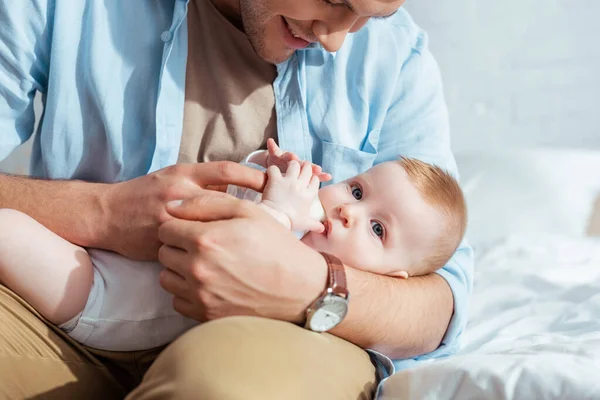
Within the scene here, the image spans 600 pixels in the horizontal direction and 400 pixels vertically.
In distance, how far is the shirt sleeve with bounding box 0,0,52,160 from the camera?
1.53m

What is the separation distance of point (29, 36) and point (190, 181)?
48cm

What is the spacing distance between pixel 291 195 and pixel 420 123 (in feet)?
1.77

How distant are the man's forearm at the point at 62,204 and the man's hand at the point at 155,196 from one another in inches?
1.3

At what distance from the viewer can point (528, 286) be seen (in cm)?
212

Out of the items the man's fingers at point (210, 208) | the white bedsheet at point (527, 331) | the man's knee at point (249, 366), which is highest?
the man's fingers at point (210, 208)

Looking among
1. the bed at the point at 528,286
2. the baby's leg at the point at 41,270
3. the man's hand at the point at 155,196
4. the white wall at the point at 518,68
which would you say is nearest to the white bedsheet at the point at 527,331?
the bed at the point at 528,286

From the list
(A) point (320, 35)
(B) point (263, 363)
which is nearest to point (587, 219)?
(A) point (320, 35)

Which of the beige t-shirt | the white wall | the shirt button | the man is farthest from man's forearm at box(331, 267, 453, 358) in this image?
the white wall

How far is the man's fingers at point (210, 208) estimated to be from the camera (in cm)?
133

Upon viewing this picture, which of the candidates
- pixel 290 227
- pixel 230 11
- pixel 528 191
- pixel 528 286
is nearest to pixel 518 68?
pixel 528 191

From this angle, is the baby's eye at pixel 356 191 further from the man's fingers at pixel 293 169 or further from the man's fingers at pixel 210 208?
the man's fingers at pixel 210 208

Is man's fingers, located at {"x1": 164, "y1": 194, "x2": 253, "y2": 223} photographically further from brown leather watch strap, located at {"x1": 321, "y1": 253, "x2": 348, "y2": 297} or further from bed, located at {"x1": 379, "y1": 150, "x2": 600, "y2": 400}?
bed, located at {"x1": 379, "y1": 150, "x2": 600, "y2": 400}

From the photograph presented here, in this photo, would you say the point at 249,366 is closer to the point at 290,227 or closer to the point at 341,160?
the point at 290,227

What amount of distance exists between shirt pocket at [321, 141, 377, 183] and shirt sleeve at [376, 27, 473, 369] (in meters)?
0.08
